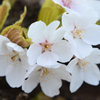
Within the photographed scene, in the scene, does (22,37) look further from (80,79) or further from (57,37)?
(80,79)

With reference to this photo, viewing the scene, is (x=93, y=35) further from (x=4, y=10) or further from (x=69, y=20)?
(x=4, y=10)

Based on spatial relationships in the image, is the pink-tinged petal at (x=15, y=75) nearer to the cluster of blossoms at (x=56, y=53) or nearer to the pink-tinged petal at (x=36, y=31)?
the cluster of blossoms at (x=56, y=53)

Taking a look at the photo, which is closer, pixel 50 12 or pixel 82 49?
pixel 82 49

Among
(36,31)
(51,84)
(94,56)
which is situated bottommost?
(51,84)

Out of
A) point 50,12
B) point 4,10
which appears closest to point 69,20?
point 50,12

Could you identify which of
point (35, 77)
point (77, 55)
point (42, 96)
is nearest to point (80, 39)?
point (77, 55)

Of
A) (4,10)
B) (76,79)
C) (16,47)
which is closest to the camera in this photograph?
(16,47)

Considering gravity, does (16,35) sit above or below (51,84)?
above
